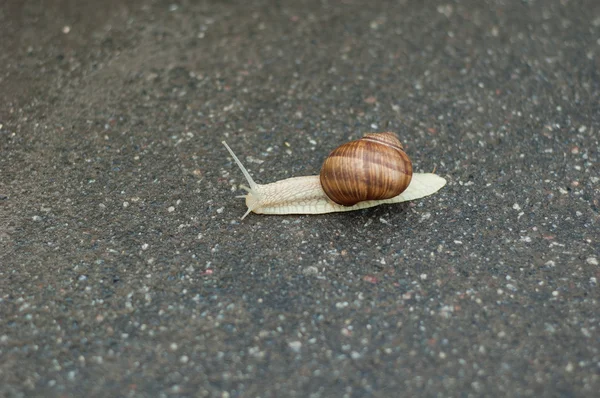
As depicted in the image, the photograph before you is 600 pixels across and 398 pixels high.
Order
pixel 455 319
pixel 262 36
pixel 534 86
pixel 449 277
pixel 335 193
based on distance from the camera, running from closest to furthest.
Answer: pixel 455 319 < pixel 449 277 < pixel 335 193 < pixel 534 86 < pixel 262 36

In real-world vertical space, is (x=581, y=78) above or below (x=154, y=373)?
below

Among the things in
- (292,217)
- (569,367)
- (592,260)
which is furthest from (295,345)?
(592,260)

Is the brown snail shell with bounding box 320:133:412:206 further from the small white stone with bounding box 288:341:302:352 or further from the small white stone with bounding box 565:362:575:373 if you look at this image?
the small white stone with bounding box 565:362:575:373

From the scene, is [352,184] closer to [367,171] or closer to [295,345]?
[367,171]

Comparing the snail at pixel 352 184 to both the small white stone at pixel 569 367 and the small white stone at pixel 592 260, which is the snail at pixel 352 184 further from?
the small white stone at pixel 569 367

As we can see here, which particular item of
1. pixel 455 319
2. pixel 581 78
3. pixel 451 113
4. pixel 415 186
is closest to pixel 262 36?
pixel 451 113

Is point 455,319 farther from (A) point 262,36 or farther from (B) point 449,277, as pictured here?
(A) point 262,36

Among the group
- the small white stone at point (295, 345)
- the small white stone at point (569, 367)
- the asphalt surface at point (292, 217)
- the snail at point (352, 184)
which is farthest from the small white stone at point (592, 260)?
the small white stone at point (295, 345)

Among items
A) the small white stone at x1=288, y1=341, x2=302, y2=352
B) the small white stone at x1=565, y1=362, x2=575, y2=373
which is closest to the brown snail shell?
the small white stone at x1=288, y1=341, x2=302, y2=352
